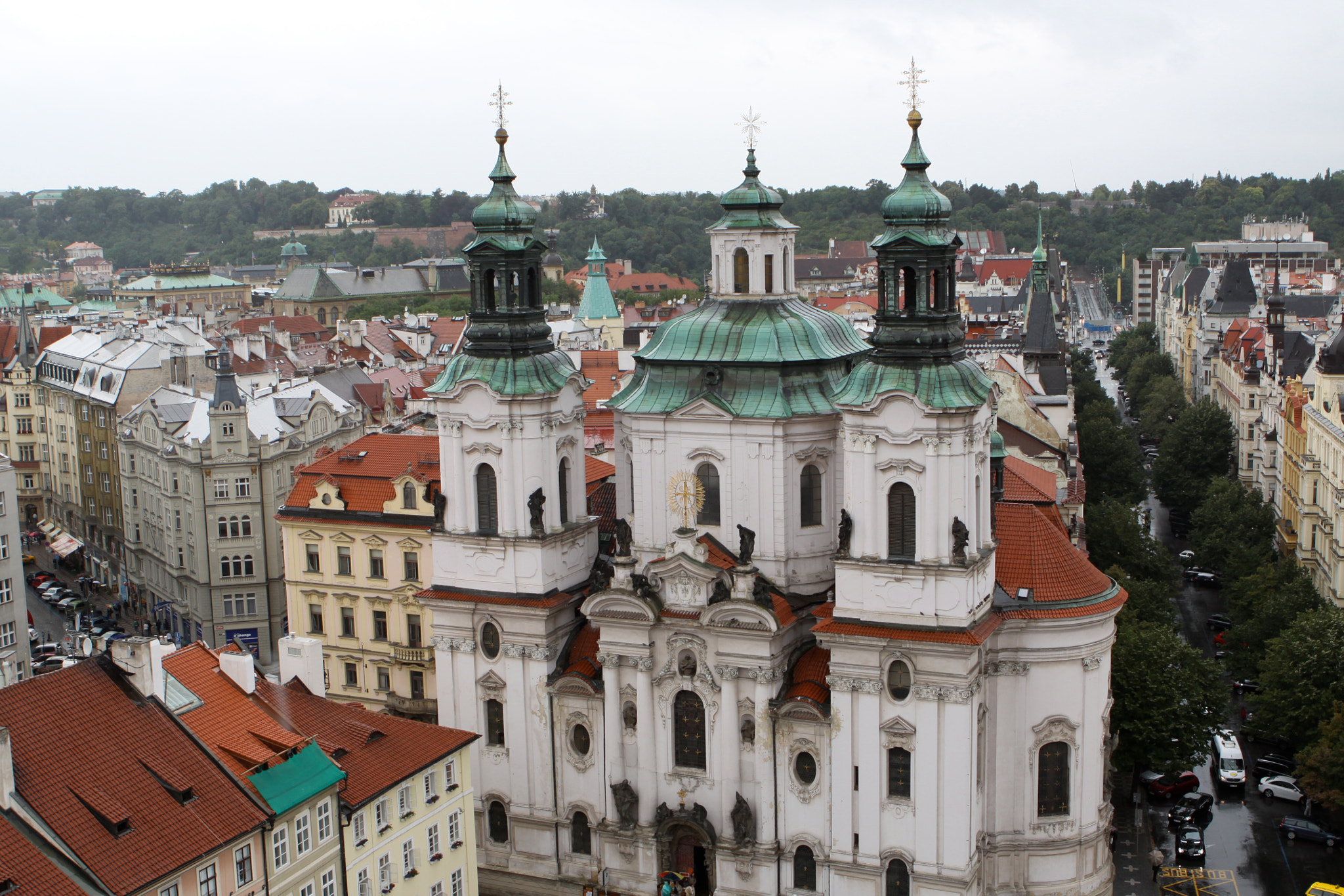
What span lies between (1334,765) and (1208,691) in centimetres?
732

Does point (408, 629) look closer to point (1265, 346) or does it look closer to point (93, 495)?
point (93, 495)

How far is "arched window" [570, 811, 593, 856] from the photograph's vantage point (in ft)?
190

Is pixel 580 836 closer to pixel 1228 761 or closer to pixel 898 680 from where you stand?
pixel 898 680

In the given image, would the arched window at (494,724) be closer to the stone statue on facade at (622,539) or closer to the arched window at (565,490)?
the arched window at (565,490)

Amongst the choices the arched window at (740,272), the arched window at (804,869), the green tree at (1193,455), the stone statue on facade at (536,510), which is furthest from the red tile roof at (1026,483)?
the green tree at (1193,455)

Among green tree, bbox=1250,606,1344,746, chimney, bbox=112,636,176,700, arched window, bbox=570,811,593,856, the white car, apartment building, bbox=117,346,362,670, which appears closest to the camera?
chimney, bbox=112,636,176,700

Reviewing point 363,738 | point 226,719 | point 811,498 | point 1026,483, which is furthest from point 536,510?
point 1026,483

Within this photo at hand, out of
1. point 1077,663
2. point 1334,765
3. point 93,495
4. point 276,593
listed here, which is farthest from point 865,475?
point 93,495

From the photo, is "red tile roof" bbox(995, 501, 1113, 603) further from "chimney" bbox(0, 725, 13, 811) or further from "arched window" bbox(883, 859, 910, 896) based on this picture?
"chimney" bbox(0, 725, 13, 811)

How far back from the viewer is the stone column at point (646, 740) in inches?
2164

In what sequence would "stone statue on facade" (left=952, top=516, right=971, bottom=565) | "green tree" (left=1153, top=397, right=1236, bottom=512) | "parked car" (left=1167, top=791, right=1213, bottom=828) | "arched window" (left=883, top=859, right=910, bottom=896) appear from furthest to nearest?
"green tree" (left=1153, top=397, right=1236, bottom=512)
"parked car" (left=1167, top=791, right=1213, bottom=828)
"arched window" (left=883, top=859, right=910, bottom=896)
"stone statue on facade" (left=952, top=516, right=971, bottom=565)

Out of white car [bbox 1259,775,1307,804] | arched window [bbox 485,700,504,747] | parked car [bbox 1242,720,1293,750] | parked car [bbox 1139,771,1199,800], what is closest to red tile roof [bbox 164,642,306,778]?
arched window [bbox 485,700,504,747]

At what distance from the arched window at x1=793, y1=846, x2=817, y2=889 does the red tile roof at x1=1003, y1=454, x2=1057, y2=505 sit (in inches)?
641

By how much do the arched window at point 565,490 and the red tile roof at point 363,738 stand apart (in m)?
9.73
